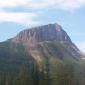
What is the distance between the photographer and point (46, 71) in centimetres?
18262

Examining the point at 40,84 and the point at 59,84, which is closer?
the point at 40,84

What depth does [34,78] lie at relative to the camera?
142875 mm

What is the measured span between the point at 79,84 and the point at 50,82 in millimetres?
34577

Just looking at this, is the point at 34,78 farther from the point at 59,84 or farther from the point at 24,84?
the point at 59,84

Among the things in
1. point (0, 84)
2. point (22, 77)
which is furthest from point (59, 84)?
point (0, 84)

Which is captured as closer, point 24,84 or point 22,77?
point 24,84

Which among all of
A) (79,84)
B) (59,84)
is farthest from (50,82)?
(79,84)

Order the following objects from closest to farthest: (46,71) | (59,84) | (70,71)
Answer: (59,84) → (46,71) → (70,71)

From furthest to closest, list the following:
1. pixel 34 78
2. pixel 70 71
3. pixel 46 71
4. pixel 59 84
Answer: pixel 70 71, pixel 46 71, pixel 59 84, pixel 34 78

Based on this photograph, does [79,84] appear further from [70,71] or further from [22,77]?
[22,77]

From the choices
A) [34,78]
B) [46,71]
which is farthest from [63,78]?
[34,78]

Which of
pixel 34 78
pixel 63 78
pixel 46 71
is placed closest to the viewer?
pixel 34 78

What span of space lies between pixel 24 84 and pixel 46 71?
3543 cm

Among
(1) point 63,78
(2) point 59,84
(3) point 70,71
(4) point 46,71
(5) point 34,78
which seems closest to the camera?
(5) point 34,78
